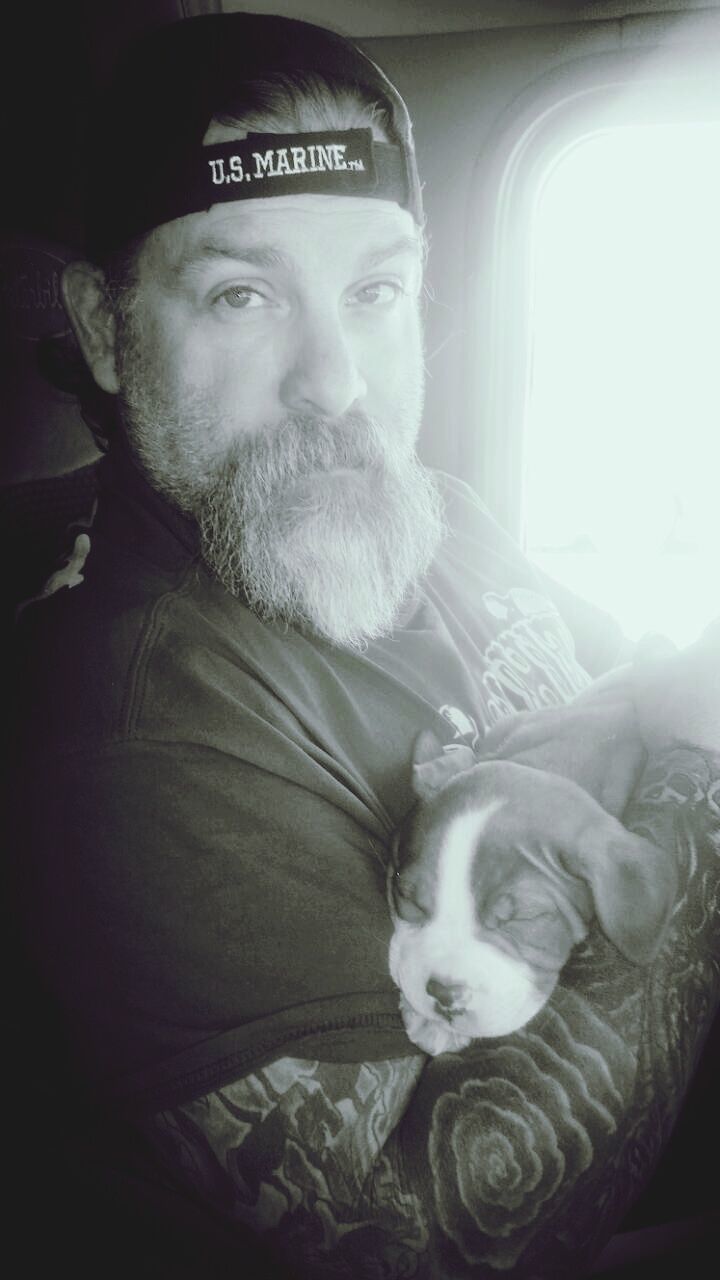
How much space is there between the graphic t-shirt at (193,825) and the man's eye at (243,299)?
0.24 meters

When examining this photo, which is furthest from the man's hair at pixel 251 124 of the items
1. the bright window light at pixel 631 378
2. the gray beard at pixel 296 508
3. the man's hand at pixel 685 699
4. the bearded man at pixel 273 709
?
the man's hand at pixel 685 699

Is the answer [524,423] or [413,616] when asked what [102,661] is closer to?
[413,616]

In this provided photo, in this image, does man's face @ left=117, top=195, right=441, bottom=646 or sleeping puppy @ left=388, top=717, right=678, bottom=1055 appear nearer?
sleeping puppy @ left=388, top=717, right=678, bottom=1055

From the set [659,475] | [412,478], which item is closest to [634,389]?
[659,475]

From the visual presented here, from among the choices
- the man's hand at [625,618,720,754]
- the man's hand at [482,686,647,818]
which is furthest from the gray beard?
the man's hand at [625,618,720,754]

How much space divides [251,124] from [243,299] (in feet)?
0.55

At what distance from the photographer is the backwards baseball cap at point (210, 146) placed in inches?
33.1

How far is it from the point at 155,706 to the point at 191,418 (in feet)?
1.14

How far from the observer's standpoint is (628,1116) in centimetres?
74

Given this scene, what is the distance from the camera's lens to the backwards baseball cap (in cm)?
84

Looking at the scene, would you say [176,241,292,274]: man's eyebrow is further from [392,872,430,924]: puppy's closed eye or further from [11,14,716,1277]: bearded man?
[392,872,430,924]: puppy's closed eye

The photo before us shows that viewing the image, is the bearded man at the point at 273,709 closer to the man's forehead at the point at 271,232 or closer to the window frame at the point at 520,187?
the man's forehead at the point at 271,232

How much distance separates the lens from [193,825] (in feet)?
2.44

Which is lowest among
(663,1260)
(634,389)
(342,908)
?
(663,1260)
